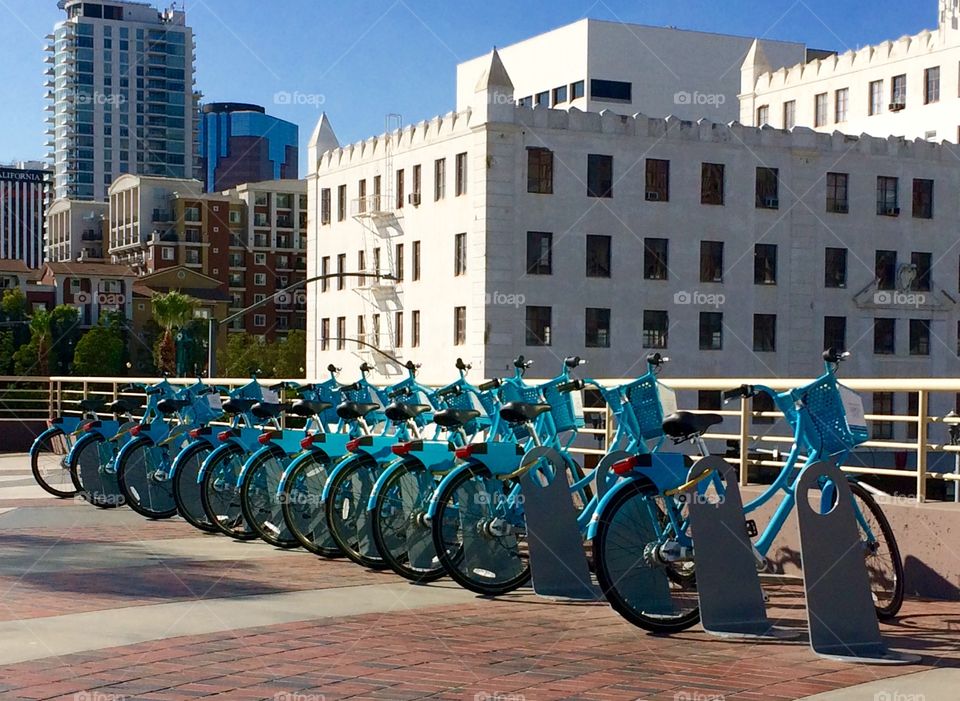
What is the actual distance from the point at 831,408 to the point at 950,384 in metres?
1.34

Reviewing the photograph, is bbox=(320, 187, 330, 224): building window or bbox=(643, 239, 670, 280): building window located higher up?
bbox=(320, 187, 330, 224): building window

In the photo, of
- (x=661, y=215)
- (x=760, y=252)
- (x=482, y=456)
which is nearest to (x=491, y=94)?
(x=661, y=215)

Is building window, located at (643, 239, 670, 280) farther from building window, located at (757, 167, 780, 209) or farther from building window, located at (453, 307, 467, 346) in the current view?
building window, located at (453, 307, 467, 346)

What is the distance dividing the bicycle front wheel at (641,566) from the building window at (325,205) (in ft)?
192

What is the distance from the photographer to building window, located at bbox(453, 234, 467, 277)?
53.5 metres

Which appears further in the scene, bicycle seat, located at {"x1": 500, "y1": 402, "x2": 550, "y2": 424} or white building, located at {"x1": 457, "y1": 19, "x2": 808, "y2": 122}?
white building, located at {"x1": 457, "y1": 19, "x2": 808, "y2": 122}

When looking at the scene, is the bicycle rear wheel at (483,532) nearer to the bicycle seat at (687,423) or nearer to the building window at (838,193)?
the bicycle seat at (687,423)

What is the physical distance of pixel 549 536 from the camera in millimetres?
8758

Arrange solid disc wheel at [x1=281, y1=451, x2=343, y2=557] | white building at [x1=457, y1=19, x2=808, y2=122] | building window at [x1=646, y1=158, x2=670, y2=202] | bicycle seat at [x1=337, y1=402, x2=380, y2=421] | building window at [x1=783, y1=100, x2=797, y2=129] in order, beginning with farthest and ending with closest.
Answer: white building at [x1=457, y1=19, x2=808, y2=122] < building window at [x1=783, y1=100, x2=797, y2=129] < building window at [x1=646, y1=158, x2=670, y2=202] < solid disc wheel at [x1=281, y1=451, x2=343, y2=557] < bicycle seat at [x1=337, y1=402, x2=380, y2=421]

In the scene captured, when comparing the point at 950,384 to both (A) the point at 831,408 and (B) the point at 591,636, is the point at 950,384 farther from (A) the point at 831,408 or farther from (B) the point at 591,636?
(B) the point at 591,636

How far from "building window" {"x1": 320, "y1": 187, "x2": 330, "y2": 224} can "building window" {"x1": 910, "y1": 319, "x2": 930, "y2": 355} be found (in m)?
26.6

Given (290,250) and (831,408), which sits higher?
(290,250)

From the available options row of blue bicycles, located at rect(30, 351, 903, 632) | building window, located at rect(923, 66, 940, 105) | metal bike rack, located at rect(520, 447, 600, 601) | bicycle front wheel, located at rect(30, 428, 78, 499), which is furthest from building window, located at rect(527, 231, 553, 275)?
metal bike rack, located at rect(520, 447, 600, 601)

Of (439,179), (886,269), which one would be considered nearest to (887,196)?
(886,269)
